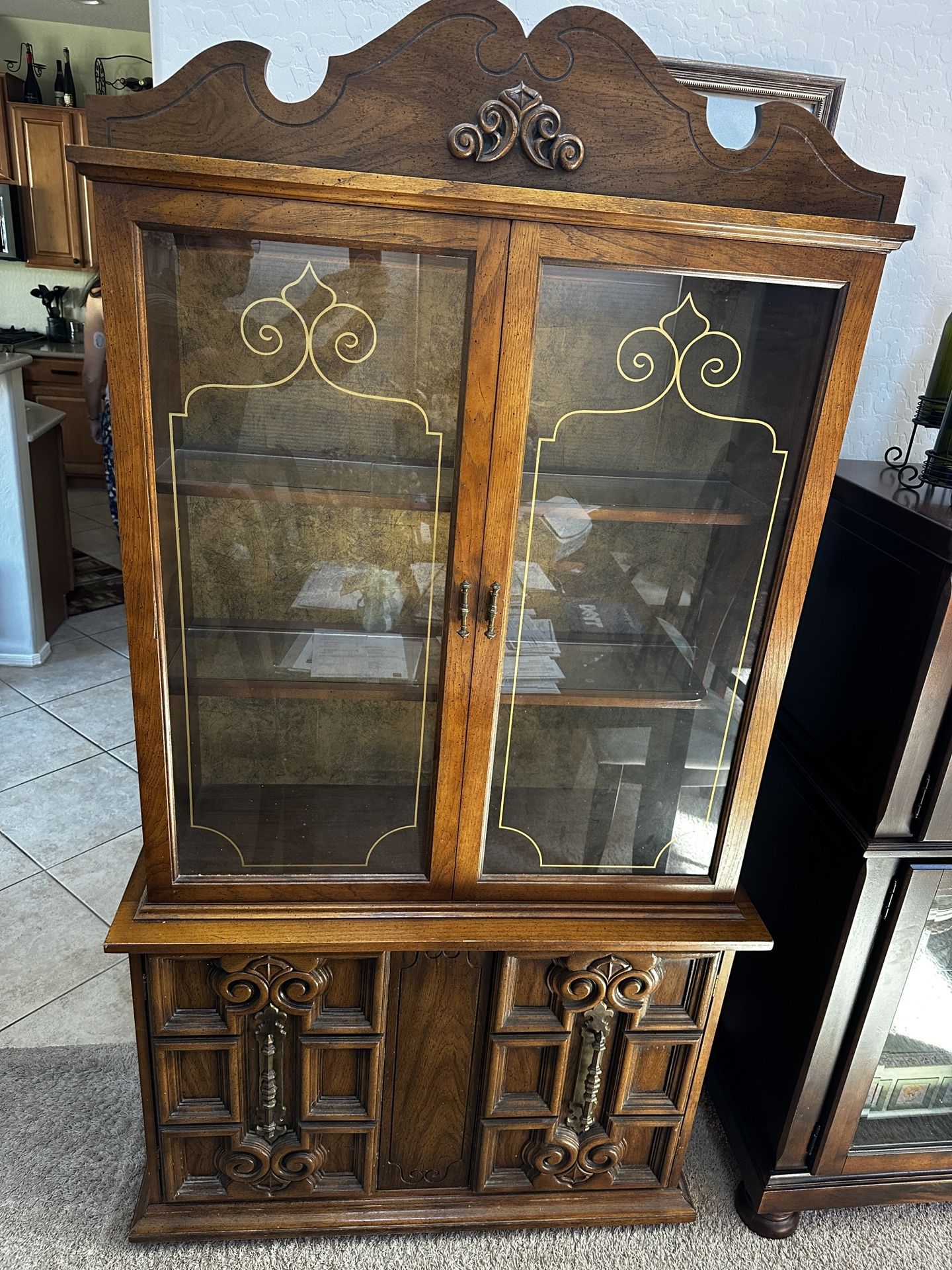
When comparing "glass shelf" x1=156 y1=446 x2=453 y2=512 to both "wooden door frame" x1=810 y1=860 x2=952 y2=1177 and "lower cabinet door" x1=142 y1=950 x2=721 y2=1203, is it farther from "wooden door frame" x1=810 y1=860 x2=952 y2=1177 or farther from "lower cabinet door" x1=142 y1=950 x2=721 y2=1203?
"wooden door frame" x1=810 y1=860 x2=952 y2=1177

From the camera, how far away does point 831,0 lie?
56.1 inches

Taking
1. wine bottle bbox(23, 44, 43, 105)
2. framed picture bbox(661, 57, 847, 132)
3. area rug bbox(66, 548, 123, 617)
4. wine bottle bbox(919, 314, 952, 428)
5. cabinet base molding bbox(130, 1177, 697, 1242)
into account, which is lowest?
cabinet base molding bbox(130, 1177, 697, 1242)

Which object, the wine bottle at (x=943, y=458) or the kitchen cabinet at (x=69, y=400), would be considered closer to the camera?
the wine bottle at (x=943, y=458)

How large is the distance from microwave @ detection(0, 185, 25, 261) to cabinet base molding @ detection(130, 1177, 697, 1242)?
5207 millimetres

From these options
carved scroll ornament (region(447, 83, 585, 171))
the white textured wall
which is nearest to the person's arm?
the white textured wall

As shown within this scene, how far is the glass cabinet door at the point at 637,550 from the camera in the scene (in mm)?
1129

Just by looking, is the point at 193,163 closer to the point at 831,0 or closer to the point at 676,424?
the point at 676,424

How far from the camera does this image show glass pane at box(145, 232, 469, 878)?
1078 mm

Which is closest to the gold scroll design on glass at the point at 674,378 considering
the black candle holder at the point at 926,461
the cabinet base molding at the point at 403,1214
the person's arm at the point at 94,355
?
the black candle holder at the point at 926,461

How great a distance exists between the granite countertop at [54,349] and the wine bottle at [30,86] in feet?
4.06

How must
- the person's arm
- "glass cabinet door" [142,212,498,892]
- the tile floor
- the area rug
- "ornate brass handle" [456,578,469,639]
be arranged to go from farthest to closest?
the area rug → the person's arm → the tile floor → "ornate brass handle" [456,578,469,639] → "glass cabinet door" [142,212,498,892]

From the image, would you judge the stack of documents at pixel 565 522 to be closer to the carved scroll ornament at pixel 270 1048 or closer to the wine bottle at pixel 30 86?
the carved scroll ornament at pixel 270 1048

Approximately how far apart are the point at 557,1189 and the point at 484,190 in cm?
157

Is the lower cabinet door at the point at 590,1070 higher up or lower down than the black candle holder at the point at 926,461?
lower down
